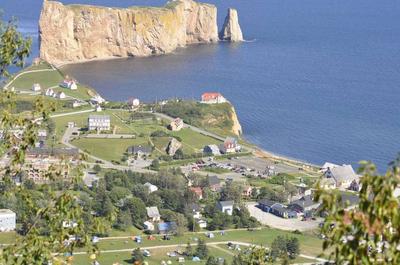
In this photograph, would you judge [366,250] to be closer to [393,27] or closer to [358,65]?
[358,65]

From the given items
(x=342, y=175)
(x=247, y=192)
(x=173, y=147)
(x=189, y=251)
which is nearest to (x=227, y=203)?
(x=247, y=192)

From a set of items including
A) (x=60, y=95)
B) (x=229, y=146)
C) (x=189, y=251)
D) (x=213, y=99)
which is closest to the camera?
(x=189, y=251)

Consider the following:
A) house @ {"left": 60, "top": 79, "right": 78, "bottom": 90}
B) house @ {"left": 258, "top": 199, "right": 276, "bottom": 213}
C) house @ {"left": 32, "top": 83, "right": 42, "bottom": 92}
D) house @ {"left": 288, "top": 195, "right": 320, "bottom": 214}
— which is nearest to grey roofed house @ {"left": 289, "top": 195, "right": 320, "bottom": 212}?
house @ {"left": 288, "top": 195, "right": 320, "bottom": 214}

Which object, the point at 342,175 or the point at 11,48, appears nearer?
the point at 11,48

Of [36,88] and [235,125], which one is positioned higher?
[36,88]

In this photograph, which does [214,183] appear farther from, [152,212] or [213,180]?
[152,212]

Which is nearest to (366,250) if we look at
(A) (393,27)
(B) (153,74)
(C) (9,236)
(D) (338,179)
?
(C) (9,236)

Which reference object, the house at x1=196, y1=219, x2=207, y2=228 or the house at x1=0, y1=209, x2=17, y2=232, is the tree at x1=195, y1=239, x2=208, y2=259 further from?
the house at x1=0, y1=209, x2=17, y2=232
